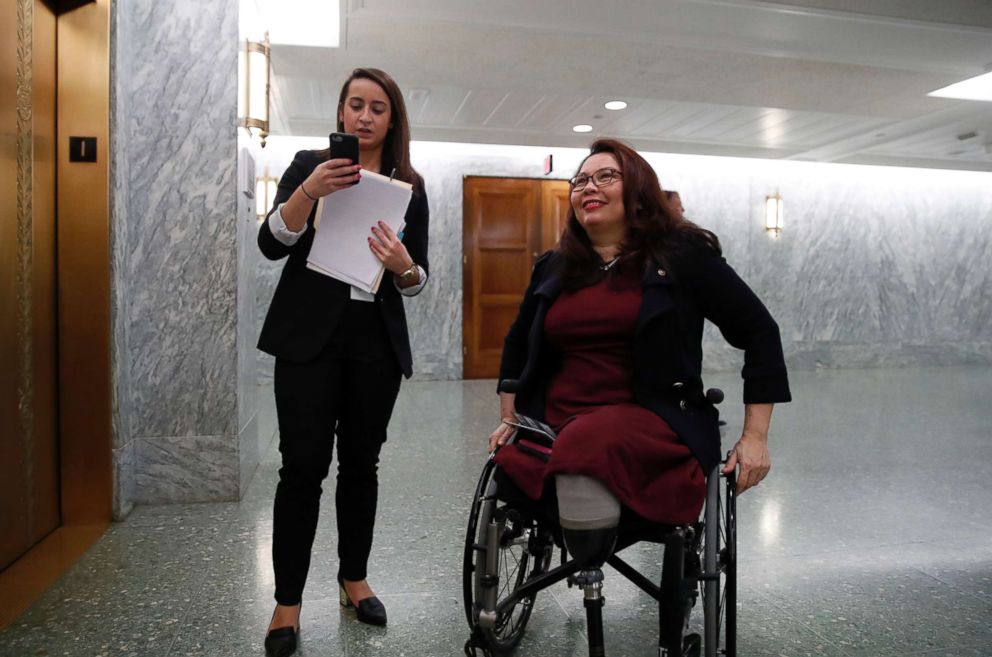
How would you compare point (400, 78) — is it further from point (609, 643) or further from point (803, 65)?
point (609, 643)

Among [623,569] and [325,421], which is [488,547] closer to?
[623,569]

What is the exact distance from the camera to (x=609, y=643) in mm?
2076

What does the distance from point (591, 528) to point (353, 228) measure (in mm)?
990

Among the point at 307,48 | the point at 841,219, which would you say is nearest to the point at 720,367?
the point at 841,219

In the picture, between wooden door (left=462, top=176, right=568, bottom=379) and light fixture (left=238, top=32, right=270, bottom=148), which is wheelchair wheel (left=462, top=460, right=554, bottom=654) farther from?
wooden door (left=462, top=176, right=568, bottom=379)

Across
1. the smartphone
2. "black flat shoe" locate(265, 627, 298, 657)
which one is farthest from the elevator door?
the smartphone

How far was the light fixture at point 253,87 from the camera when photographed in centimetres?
354

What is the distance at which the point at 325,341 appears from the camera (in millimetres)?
1886

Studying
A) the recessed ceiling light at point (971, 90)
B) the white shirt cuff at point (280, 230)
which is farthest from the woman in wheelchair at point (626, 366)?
the recessed ceiling light at point (971, 90)

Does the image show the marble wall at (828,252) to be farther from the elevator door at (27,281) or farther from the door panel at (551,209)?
the elevator door at (27,281)

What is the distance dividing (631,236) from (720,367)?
830 centimetres

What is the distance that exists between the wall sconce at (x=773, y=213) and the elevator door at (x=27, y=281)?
8593mm

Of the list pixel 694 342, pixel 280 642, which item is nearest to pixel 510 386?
pixel 694 342

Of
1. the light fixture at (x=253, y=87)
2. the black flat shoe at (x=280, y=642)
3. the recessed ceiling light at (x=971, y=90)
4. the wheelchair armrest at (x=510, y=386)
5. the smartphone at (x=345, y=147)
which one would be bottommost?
the black flat shoe at (x=280, y=642)
